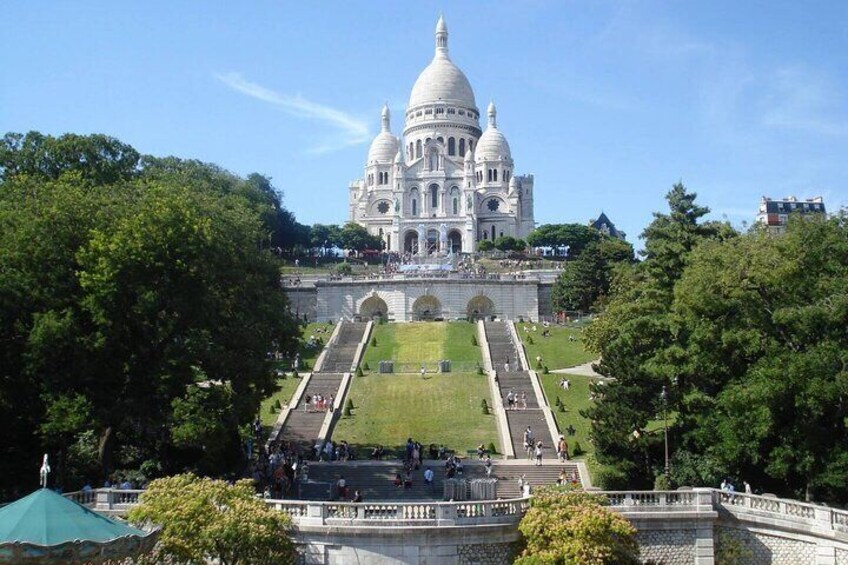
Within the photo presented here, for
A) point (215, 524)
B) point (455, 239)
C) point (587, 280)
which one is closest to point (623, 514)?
point (215, 524)

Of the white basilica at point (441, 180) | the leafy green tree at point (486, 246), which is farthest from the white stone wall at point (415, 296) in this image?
the white basilica at point (441, 180)

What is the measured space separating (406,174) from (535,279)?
5039 cm

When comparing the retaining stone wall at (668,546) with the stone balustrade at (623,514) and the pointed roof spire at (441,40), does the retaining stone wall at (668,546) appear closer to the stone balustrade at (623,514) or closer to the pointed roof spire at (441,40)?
the stone balustrade at (623,514)

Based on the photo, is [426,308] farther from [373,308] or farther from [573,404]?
[573,404]

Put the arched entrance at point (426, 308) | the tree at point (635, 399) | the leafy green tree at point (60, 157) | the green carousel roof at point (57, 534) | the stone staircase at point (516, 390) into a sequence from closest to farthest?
the green carousel roof at point (57, 534) → the tree at point (635, 399) → the stone staircase at point (516, 390) → the leafy green tree at point (60, 157) → the arched entrance at point (426, 308)

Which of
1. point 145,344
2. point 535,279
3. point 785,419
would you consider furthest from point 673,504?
point 535,279

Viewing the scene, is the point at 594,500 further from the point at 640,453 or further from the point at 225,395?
the point at 225,395

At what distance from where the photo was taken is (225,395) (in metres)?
29.1

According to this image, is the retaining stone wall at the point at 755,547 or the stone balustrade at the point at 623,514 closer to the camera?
the stone balustrade at the point at 623,514

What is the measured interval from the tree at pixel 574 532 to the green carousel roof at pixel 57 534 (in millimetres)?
8902

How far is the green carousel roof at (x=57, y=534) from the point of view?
15516mm

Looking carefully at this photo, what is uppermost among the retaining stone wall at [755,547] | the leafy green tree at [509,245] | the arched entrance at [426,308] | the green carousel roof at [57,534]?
the leafy green tree at [509,245]

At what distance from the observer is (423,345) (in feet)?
200

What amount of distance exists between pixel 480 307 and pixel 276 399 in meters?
36.1
